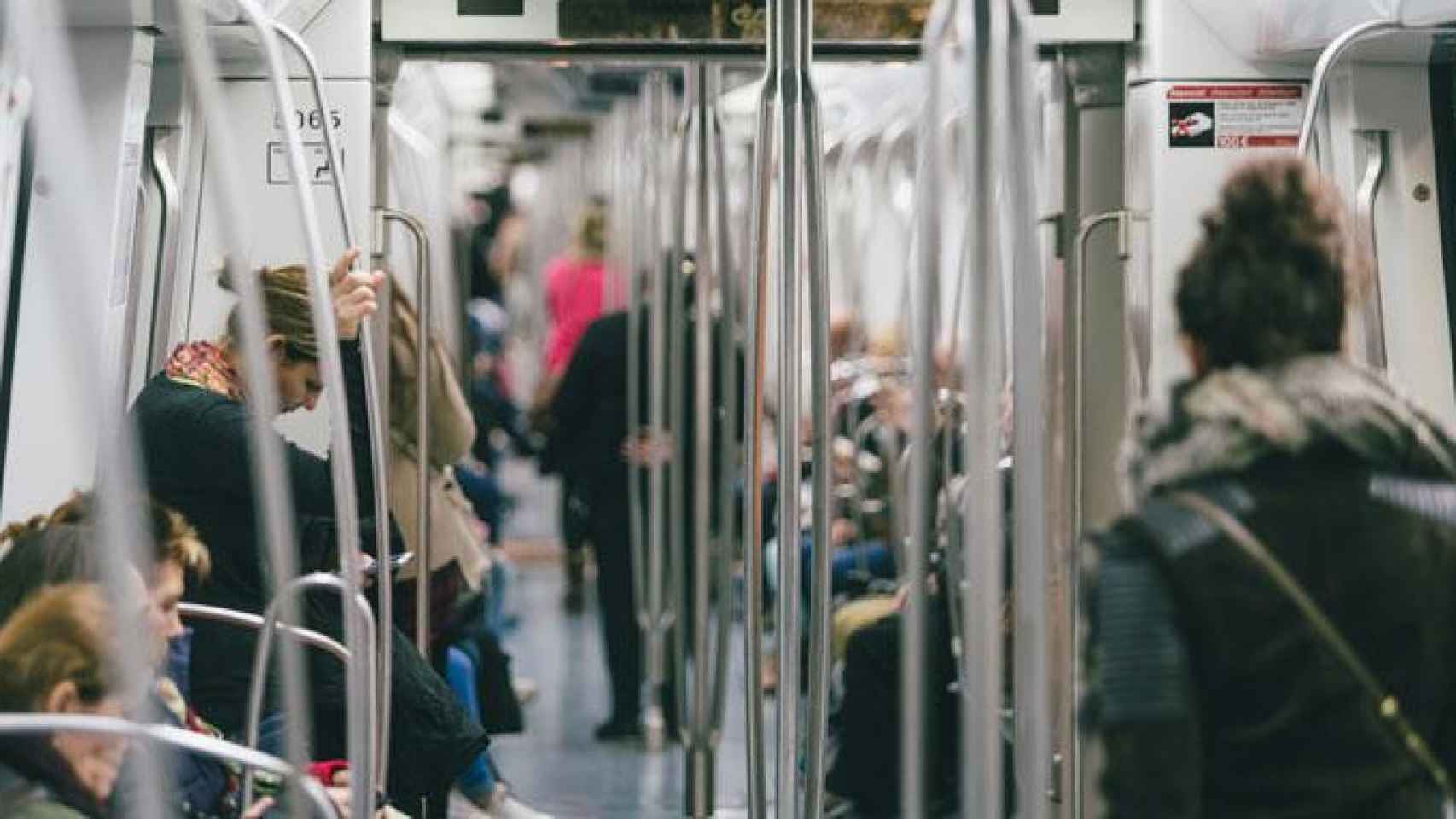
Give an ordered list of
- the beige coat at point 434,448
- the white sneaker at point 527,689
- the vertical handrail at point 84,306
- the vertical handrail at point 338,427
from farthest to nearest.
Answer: the white sneaker at point 527,689 < the beige coat at point 434,448 < the vertical handrail at point 338,427 < the vertical handrail at point 84,306

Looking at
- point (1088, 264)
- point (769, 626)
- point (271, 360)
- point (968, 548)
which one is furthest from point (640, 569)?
point (968, 548)

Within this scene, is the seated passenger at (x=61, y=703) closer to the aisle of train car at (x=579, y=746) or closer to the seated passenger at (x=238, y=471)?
the seated passenger at (x=238, y=471)

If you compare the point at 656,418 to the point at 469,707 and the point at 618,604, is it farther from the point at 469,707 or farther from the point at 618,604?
the point at 469,707

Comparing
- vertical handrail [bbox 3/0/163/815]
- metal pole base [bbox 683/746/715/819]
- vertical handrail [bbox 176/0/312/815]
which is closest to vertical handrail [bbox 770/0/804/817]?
vertical handrail [bbox 176/0/312/815]

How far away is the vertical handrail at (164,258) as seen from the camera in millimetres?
6082

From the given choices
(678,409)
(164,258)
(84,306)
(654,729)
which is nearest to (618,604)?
(654,729)

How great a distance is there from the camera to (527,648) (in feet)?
44.4

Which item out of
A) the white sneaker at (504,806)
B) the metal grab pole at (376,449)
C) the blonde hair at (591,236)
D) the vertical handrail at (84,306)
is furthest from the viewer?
the blonde hair at (591,236)

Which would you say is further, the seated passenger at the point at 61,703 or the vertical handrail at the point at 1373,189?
the vertical handrail at the point at 1373,189

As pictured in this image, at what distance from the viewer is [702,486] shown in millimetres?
9133

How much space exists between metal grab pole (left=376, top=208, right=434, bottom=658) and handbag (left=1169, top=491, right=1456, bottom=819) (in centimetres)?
342

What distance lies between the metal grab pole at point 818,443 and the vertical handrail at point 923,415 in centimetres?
132

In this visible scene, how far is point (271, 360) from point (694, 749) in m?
3.16

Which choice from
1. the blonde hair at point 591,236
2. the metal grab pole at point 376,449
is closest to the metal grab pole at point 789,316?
the metal grab pole at point 376,449
